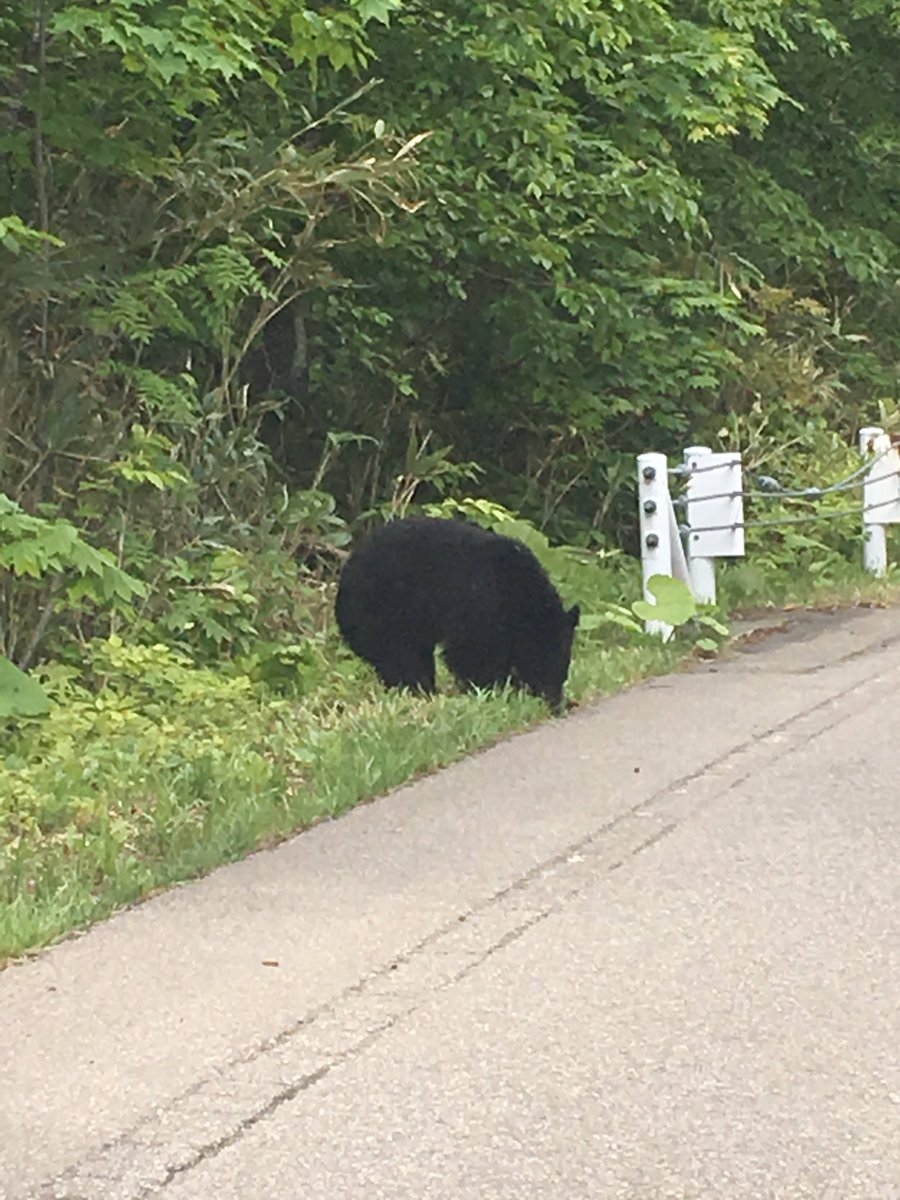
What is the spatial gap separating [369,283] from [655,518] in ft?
12.8

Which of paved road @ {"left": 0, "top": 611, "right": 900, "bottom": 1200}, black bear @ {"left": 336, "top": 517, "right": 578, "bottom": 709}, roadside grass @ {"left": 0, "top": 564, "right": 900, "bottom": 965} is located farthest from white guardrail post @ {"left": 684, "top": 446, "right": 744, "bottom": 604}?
paved road @ {"left": 0, "top": 611, "right": 900, "bottom": 1200}

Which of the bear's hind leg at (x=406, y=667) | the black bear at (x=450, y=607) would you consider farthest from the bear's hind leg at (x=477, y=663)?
the bear's hind leg at (x=406, y=667)

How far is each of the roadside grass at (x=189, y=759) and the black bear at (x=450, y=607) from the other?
8.4 inches

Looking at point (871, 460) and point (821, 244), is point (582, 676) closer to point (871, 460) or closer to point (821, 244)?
point (871, 460)

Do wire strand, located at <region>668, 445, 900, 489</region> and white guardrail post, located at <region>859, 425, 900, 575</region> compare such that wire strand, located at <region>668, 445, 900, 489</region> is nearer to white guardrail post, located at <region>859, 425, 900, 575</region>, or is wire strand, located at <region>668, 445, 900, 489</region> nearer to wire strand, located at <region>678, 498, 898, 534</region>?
white guardrail post, located at <region>859, 425, 900, 575</region>

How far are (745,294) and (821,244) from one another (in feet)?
3.03

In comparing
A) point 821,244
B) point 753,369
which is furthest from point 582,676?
point 821,244

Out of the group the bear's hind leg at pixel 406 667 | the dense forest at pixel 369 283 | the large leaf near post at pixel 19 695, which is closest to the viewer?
the large leaf near post at pixel 19 695

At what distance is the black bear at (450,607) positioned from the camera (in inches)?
333

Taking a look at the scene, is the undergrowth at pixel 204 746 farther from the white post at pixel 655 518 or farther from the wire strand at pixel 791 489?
the wire strand at pixel 791 489

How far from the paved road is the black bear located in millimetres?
1873

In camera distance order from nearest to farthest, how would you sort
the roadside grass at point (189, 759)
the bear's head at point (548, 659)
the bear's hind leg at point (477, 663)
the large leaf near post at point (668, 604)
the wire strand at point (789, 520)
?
the roadside grass at point (189, 759) < the bear's head at point (548, 659) < the bear's hind leg at point (477, 663) < the large leaf near post at point (668, 604) < the wire strand at point (789, 520)

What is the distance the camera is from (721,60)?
11961 millimetres

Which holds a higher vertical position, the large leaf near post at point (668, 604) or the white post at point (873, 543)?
the large leaf near post at point (668, 604)
